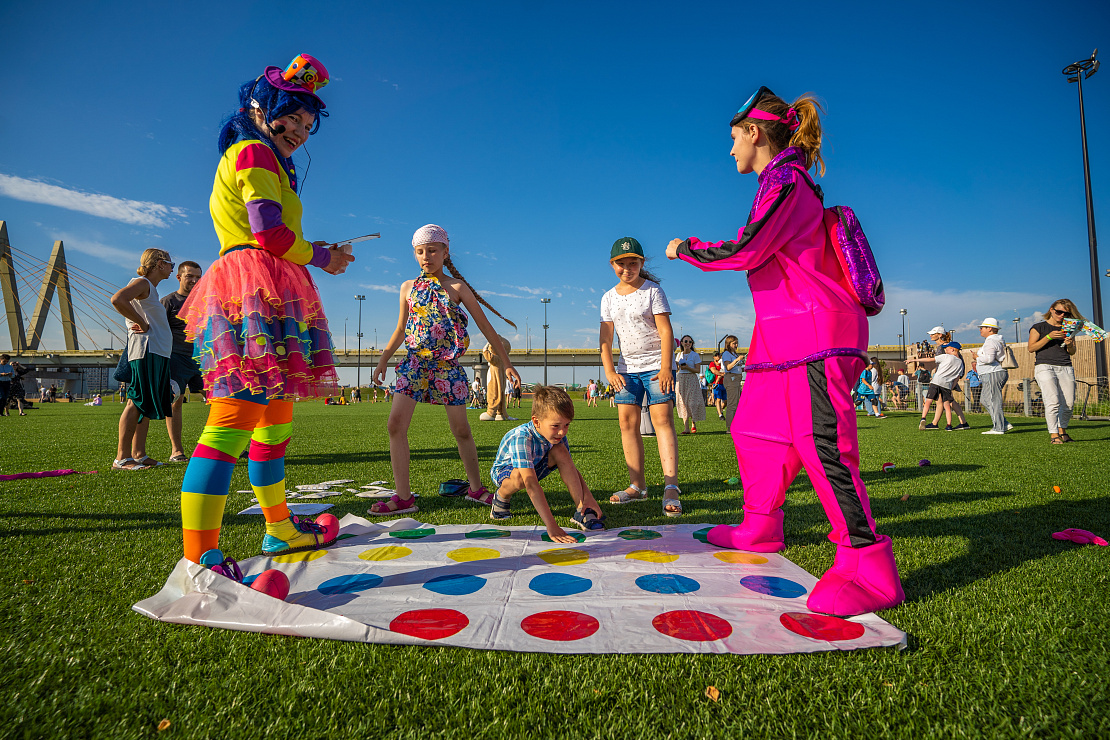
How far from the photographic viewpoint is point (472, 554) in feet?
8.79

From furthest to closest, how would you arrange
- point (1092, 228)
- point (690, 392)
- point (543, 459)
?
1. point (1092, 228)
2. point (690, 392)
3. point (543, 459)

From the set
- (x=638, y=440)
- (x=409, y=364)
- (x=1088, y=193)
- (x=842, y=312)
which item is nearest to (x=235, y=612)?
(x=409, y=364)

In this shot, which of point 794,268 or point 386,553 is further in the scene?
point 386,553

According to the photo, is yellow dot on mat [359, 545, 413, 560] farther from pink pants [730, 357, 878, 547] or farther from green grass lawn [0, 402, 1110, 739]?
pink pants [730, 357, 878, 547]

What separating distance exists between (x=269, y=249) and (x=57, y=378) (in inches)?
4091

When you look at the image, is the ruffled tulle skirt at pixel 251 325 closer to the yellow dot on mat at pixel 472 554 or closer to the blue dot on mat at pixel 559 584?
the yellow dot on mat at pixel 472 554

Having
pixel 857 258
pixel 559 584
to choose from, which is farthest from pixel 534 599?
pixel 857 258

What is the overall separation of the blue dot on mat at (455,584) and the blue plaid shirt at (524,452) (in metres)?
1.05

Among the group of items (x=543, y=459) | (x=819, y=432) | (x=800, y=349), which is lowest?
(x=543, y=459)

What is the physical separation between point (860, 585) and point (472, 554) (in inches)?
67.1

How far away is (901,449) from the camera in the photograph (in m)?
7.49

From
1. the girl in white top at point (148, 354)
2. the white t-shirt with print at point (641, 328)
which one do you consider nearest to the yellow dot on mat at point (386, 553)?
the white t-shirt with print at point (641, 328)

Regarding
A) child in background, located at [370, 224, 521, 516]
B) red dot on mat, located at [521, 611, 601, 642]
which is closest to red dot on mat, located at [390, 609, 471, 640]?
red dot on mat, located at [521, 611, 601, 642]

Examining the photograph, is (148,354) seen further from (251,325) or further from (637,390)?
(637,390)
